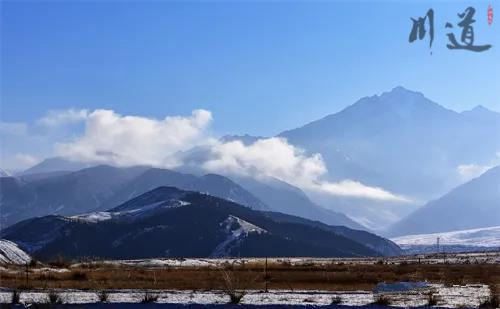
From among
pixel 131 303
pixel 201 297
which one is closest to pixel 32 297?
pixel 131 303

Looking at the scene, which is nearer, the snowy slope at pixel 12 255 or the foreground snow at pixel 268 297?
the foreground snow at pixel 268 297

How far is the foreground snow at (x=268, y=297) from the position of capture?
1518 inches

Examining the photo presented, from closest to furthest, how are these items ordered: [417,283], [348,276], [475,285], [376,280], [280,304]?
[280,304]
[475,285]
[417,283]
[376,280]
[348,276]

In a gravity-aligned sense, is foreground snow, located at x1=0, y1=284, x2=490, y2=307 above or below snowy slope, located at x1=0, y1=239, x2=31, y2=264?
below

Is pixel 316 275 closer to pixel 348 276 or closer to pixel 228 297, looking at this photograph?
pixel 348 276

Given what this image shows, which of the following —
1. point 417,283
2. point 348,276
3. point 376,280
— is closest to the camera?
point 417,283

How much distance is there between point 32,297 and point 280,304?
14.9m

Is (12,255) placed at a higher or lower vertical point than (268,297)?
higher

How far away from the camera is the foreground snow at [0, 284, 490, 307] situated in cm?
3856

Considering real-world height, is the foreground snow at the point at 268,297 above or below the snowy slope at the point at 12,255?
below

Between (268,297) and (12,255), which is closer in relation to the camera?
(268,297)

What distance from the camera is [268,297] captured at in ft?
136

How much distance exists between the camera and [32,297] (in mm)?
41344

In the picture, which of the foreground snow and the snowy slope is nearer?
the foreground snow
